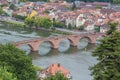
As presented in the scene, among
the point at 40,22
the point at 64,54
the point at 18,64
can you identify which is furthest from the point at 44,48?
the point at 18,64

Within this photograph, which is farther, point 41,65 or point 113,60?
point 41,65

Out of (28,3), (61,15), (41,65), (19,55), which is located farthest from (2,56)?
(28,3)

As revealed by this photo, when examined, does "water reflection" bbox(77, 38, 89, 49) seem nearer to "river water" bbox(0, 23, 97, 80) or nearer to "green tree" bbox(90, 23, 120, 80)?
"river water" bbox(0, 23, 97, 80)

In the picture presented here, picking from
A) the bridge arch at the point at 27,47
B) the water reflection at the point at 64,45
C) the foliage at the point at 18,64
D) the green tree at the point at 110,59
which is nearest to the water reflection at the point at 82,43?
the water reflection at the point at 64,45

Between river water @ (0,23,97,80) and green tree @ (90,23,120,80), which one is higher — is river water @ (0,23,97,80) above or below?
below

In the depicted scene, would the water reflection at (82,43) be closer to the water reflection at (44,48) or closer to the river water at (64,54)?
the river water at (64,54)

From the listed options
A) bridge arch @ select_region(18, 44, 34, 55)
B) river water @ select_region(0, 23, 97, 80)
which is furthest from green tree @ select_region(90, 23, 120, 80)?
bridge arch @ select_region(18, 44, 34, 55)

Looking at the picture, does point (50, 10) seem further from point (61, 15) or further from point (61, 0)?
point (61, 0)
